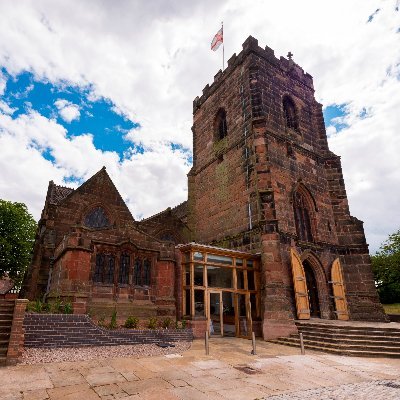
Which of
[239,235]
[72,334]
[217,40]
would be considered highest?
[217,40]

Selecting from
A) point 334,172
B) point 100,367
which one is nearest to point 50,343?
point 100,367

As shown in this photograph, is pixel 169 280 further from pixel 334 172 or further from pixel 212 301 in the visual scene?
pixel 334 172

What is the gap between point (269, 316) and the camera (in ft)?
44.9

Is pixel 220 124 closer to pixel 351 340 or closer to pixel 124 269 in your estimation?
pixel 124 269

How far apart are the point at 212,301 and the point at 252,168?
9.57 m

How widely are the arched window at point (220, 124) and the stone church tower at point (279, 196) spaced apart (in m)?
0.08

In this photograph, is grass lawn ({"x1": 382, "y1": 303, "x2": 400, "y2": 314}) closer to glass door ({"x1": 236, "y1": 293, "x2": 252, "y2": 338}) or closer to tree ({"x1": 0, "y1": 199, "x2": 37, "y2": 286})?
glass door ({"x1": 236, "y1": 293, "x2": 252, "y2": 338})

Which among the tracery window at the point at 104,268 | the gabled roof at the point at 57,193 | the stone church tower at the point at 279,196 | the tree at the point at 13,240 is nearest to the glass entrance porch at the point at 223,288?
the stone church tower at the point at 279,196

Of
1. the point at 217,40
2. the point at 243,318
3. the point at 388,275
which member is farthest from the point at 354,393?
the point at 388,275

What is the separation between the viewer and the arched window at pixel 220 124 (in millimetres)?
21953

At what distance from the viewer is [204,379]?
655cm

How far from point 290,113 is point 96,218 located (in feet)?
50.9

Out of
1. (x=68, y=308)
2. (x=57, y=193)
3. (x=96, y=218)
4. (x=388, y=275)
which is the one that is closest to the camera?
(x=68, y=308)

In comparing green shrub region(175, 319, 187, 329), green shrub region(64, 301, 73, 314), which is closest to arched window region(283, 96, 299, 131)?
green shrub region(175, 319, 187, 329)
